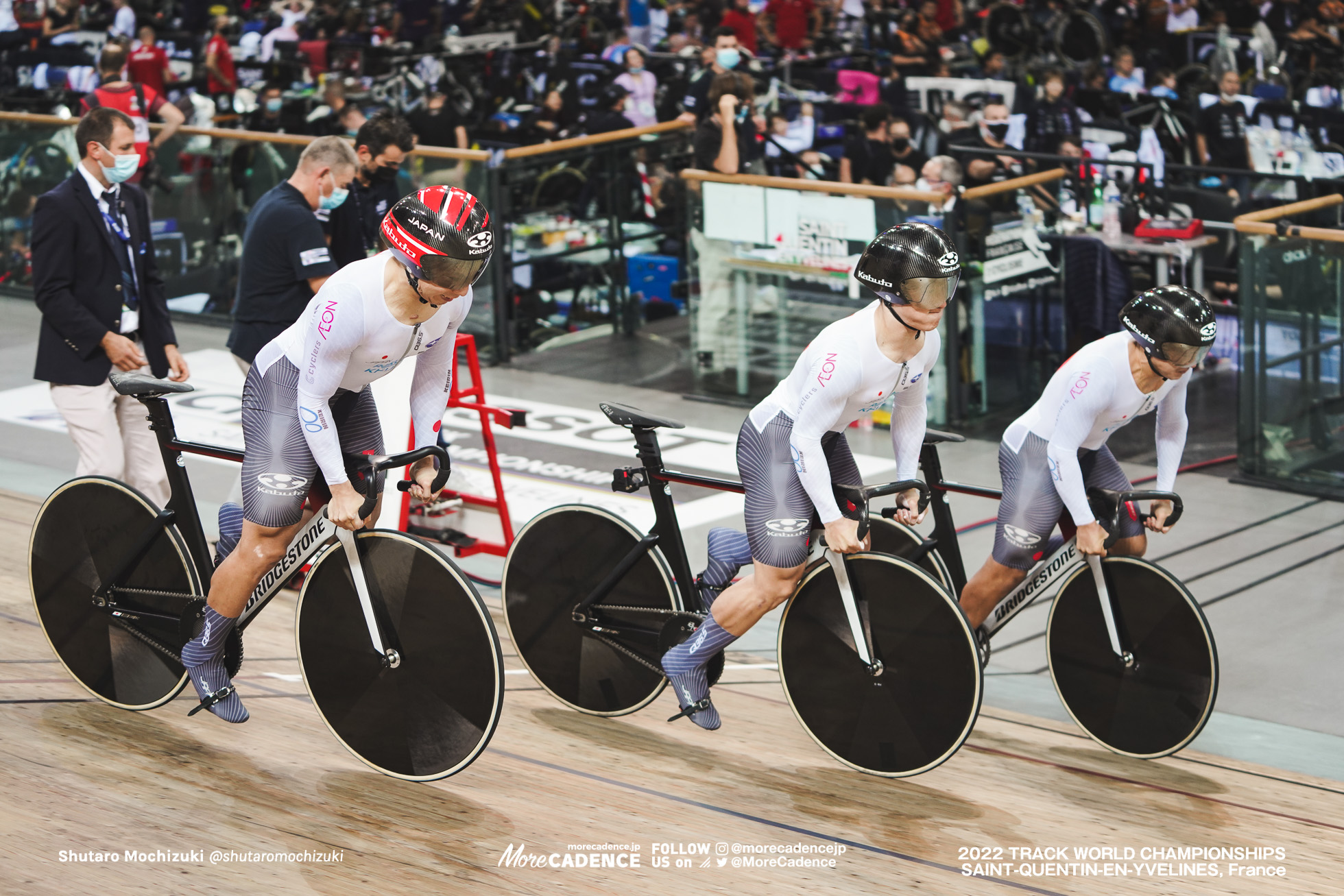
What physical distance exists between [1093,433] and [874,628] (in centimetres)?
107

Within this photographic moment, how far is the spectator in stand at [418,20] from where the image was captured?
2241 cm

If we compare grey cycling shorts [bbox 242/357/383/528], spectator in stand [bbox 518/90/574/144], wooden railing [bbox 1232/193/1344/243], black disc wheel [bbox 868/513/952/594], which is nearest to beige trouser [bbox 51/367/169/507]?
grey cycling shorts [bbox 242/357/383/528]

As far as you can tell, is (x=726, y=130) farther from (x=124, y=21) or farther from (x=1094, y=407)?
(x=124, y=21)

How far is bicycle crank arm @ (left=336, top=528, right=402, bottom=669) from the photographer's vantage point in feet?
14.7

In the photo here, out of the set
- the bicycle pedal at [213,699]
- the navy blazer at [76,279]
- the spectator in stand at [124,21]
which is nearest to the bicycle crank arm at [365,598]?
the bicycle pedal at [213,699]

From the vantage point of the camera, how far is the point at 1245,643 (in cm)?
659

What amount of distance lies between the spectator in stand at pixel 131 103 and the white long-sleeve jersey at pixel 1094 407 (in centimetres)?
885

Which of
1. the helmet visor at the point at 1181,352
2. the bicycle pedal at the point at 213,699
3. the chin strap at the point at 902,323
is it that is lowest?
the bicycle pedal at the point at 213,699

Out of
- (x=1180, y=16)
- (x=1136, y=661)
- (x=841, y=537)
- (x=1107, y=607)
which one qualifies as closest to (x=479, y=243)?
(x=841, y=537)

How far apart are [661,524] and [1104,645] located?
4.88 ft

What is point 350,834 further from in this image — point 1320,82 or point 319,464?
point 1320,82

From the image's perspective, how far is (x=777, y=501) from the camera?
4699 millimetres

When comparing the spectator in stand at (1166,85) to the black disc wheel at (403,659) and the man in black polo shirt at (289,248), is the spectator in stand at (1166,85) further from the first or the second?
the black disc wheel at (403,659)

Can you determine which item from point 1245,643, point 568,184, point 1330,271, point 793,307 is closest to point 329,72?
point 568,184
